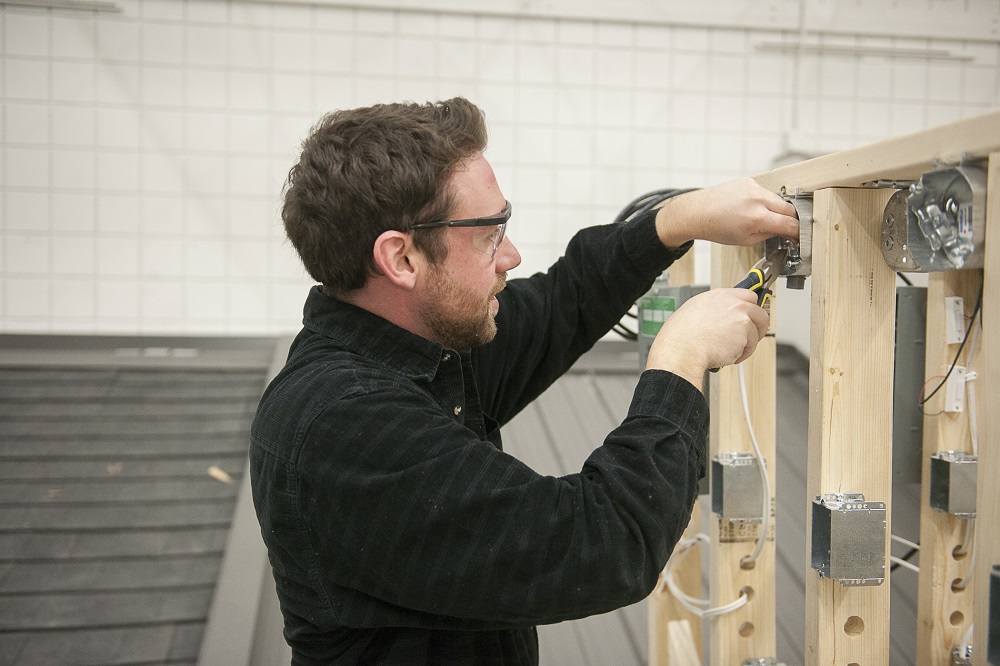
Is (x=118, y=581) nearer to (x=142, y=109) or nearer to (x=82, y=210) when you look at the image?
(x=82, y=210)

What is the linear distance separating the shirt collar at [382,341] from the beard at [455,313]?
3 centimetres

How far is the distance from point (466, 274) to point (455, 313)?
0.20 feet

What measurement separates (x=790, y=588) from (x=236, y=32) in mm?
3022

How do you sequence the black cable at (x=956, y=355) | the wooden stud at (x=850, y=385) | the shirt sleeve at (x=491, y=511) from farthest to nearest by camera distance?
the black cable at (x=956, y=355) → the wooden stud at (x=850, y=385) → the shirt sleeve at (x=491, y=511)

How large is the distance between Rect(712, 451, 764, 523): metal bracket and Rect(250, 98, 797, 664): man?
0.33m

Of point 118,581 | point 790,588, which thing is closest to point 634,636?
point 790,588

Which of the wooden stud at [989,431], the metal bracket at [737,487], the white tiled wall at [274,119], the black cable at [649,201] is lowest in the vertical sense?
the metal bracket at [737,487]

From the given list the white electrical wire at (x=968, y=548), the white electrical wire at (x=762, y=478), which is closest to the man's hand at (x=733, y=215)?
the white electrical wire at (x=762, y=478)

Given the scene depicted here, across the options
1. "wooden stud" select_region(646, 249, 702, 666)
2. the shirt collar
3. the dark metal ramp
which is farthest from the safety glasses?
the dark metal ramp

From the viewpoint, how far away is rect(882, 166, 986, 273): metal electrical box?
2.70ft

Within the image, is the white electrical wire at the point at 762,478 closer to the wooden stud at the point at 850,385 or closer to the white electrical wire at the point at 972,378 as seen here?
the wooden stud at the point at 850,385

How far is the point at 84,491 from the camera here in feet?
8.47

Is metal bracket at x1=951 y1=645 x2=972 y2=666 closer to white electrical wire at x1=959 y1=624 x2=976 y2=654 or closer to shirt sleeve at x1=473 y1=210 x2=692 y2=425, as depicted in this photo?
white electrical wire at x1=959 y1=624 x2=976 y2=654

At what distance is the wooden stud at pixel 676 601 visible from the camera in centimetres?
160
